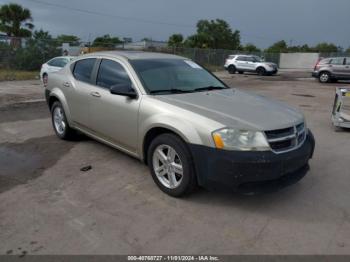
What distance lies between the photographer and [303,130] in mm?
4301

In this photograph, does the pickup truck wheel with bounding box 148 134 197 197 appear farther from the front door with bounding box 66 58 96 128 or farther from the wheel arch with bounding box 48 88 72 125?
the wheel arch with bounding box 48 88 72 125

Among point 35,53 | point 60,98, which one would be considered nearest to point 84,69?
point 60,98

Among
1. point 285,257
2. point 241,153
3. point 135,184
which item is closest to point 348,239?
point 285,257

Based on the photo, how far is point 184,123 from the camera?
3.88 meters

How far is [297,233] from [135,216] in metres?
1.61

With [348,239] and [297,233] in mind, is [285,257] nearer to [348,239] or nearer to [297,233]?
[297,233]

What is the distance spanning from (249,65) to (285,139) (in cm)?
2681

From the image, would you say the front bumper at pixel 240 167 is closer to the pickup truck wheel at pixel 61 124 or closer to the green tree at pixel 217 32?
the pickup truck wheel at pixel 61 124

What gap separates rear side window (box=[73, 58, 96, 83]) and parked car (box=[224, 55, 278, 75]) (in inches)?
979

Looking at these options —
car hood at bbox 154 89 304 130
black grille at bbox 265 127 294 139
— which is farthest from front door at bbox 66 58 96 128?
black grille at bbox 265 127 294 139

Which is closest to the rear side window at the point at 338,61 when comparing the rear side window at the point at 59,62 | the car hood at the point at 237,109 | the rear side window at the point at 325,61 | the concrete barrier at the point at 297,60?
the rear side window at the point at 325,61

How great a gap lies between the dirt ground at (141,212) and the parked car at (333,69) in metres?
17.5

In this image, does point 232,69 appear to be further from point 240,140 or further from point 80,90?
point 240,140

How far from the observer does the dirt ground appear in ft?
10.6
